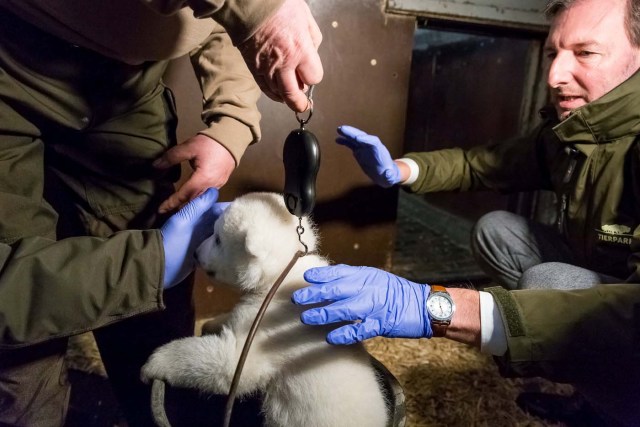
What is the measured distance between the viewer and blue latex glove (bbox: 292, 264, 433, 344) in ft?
3.65

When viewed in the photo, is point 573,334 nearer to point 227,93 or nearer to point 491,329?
point 491,329

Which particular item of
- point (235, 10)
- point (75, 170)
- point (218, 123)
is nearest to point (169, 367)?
point (75, 170)

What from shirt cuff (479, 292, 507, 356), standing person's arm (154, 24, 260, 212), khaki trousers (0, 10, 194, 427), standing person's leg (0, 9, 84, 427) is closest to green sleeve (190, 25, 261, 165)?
standing person's arm (154, 24, 260, 212)

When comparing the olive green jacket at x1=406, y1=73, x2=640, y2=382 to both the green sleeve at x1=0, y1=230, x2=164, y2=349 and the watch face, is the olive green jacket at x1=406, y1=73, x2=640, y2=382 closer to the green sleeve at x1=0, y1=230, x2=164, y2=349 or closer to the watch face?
the watch face

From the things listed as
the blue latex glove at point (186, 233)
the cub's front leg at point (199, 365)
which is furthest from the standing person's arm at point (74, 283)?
the cub's front leg at point (199, 365)

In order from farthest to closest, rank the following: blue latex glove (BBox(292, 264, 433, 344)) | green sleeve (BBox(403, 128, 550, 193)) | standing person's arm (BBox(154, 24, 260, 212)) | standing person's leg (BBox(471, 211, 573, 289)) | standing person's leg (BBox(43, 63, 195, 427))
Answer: green sleeve (BBox(403, 128, 550, 193)) → standing person's leg (BBox(471, 211, 573, 289)) → standing person's arm (BBox(154, 24, 260, 212)) → standing person's leg (BBox(43, 63, 195, 427)) → blue latex glove (BBox(292, 264, 433, 344))

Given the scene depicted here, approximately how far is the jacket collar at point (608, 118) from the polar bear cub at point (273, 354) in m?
1.12

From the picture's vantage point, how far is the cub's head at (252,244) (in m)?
1.22

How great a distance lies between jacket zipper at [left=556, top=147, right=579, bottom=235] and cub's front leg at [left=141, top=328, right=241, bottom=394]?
140 centimetres

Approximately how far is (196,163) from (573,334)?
1.18 m

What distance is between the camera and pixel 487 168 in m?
2.26

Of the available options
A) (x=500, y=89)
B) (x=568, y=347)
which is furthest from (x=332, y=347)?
(x=500, y=89)

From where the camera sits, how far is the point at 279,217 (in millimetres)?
1263

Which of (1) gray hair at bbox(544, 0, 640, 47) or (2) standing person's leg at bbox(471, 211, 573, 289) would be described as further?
(2) standing person's leg at bbox(471, 211, 573, 289)
